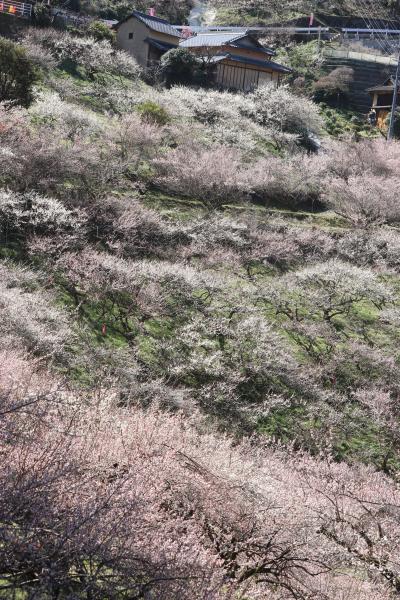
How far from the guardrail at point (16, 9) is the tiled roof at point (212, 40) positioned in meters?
12.4

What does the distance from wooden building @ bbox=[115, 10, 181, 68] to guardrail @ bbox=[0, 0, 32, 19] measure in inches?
278

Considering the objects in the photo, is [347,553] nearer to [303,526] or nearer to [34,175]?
[303,526]

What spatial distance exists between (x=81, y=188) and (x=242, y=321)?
26.4ft

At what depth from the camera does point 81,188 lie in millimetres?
18578

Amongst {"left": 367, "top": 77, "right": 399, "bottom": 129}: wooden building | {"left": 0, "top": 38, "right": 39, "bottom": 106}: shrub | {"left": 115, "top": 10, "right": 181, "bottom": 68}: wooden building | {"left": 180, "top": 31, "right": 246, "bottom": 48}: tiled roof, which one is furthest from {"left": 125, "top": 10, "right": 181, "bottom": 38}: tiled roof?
{"left": 0, "top": 38, "right": 39, "bottom": 106}: shrub

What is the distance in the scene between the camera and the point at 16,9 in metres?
33.9

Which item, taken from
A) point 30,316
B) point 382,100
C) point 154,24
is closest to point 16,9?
point 154,24

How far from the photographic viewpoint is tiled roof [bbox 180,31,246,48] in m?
40.7

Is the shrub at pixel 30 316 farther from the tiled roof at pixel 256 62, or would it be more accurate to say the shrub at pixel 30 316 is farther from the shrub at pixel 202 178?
the tiled roof at pixel 256 62

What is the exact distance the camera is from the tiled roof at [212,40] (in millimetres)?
40656

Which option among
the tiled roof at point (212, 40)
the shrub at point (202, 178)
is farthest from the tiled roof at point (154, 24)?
the shrub at point (202, 178)

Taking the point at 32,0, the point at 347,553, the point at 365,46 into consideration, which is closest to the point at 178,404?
the point at 347,553

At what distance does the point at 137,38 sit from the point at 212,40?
226 inches

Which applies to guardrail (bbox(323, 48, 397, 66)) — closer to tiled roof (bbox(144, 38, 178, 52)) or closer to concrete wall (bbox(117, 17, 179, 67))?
tiled roof (bbox(144, 38, 178, 52))
